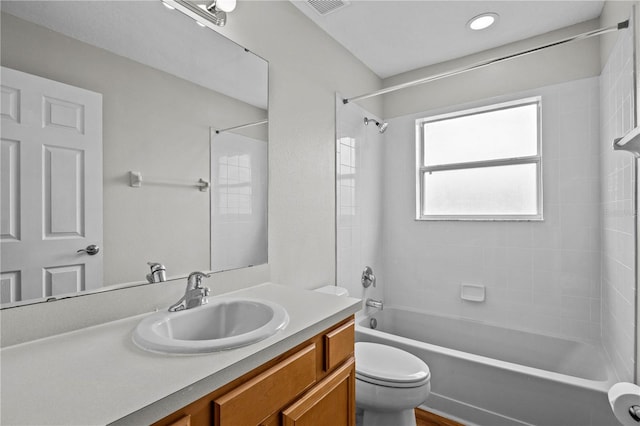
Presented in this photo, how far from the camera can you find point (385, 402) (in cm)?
150

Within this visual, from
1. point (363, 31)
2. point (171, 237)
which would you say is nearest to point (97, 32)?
point (171, 237)

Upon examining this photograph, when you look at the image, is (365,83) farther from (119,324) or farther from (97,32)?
(119,324)

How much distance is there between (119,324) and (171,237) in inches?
13.5

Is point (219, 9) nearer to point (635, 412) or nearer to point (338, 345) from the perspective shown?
point (338, 345)

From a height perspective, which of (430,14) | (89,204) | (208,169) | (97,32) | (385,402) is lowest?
(385,402)

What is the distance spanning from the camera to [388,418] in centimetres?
158

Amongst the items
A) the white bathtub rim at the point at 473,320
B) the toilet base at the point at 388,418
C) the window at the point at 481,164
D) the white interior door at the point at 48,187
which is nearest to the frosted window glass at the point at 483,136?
the window at the point at 481,164

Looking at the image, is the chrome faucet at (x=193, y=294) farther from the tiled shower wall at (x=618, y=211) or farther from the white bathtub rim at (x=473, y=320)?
the tiled shower wall at (x=618, y=211)

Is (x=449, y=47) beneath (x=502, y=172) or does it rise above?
above

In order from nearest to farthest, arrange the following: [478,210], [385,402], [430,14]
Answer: [385,402]
[430,14]
[478,210]

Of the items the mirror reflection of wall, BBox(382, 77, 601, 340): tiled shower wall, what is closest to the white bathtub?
BBox(382, 77, 601, 340): tiled shower wall

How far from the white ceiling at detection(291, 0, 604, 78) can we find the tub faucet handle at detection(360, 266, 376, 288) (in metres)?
1.69

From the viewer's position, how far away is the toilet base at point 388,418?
5.15ft

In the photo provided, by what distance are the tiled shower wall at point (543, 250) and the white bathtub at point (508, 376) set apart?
0.11m
